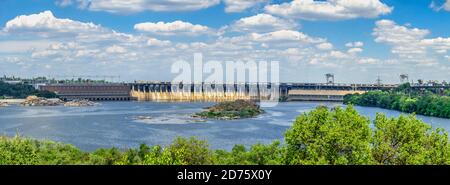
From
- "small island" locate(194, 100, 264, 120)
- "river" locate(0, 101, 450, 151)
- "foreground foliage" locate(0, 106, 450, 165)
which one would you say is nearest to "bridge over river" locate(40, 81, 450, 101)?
"small island" locate(194, 100, 264, 120)

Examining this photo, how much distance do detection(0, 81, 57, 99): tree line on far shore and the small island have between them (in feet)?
98.0

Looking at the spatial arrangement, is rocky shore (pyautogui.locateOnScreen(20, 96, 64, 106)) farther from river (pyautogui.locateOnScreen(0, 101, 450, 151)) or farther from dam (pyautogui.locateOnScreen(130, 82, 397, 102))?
river (pyautogui.locateOnScreen(0, 101, 450, 151))

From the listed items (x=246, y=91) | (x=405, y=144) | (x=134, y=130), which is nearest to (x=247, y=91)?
(x=246, y=91)

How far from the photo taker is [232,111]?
1917 inches

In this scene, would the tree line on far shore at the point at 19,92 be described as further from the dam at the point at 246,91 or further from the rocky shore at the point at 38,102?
the dam at the point at 246,91

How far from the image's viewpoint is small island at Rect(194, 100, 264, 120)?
46.1 metres

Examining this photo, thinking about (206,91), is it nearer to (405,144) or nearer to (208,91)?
(208,91)

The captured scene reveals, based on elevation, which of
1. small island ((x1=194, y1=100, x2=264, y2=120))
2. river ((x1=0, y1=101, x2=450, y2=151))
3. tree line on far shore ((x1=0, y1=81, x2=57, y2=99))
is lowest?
river ((x1=0, y1=101, x2=450, y2=151))

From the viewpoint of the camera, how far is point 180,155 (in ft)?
39.2

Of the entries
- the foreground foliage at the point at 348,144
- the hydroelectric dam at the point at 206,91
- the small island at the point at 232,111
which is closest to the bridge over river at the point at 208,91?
the hydroelectric dam at the point at 206,91

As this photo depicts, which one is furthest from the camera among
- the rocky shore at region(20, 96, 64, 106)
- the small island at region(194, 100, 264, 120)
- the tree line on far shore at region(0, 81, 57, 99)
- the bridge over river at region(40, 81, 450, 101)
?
the bridge over river at region(40, 81, 450, 101)
